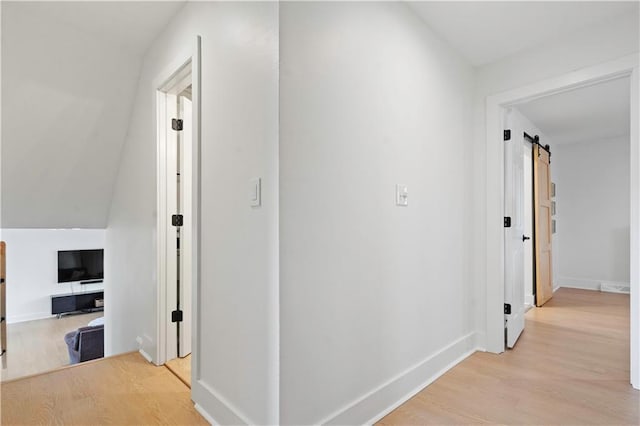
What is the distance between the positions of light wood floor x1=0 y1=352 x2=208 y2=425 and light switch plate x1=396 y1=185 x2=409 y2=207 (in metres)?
1.57

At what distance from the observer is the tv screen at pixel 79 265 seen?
7879mm

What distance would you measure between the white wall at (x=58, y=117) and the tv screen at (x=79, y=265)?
530 centimetres

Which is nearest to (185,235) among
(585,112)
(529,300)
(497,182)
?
(497,182)

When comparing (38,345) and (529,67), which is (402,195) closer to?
(529,67)

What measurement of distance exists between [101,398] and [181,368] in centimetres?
49

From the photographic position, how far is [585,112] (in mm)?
4172

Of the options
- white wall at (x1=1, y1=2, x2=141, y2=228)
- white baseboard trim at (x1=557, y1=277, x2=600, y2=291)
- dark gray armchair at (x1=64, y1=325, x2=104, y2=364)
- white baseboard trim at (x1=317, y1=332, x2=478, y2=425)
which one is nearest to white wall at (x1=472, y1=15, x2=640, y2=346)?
white baseboard trim at (x1=317, y1=332, x2=478, y2=425)

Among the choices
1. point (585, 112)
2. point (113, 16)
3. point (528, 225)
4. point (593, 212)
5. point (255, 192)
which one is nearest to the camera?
point (255, 192)

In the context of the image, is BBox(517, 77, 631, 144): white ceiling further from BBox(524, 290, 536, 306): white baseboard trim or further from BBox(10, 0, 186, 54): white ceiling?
BBox(10, 0, 186, 54): white ceiling

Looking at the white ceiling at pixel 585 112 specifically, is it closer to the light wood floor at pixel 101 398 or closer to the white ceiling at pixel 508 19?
the white ceiling at pixel 508 19

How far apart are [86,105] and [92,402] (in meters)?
2.22

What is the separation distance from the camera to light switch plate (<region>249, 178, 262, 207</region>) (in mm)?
1467

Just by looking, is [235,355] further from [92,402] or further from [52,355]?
[52,355]

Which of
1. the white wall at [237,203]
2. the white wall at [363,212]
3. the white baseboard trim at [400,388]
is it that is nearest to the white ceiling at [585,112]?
the white wall at [363,212]
